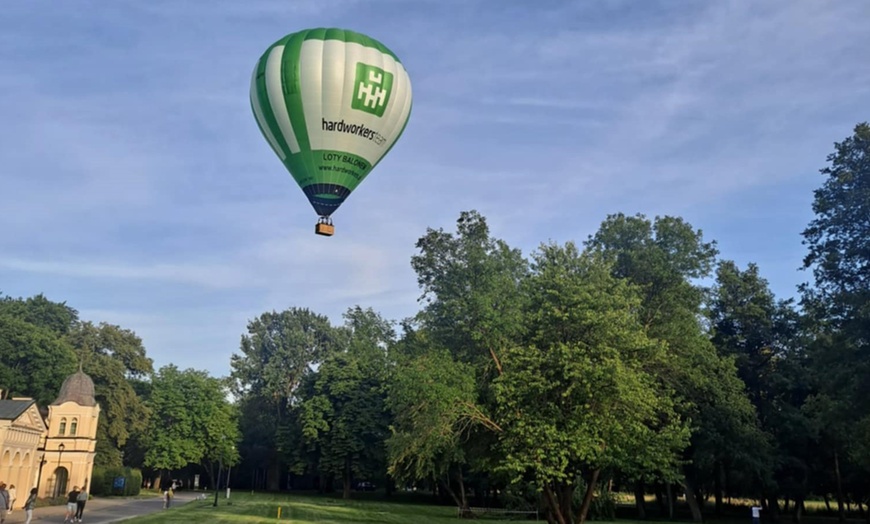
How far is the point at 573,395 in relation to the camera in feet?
82.1

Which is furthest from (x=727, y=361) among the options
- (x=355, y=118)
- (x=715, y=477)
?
(x=355, y=118)

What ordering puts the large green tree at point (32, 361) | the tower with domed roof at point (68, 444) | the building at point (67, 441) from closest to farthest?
the building at point (67, 441), the tower with domed roof at point (68, 444), the large green tree at point (32, 361)

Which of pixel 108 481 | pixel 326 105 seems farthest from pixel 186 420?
pixel 326 105

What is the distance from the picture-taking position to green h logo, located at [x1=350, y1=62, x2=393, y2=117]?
24.9 m

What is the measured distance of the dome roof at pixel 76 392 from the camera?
177 ft

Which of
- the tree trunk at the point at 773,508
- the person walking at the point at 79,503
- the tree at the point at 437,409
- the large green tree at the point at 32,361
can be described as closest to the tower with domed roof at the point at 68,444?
the large green tree at the point at 32,361

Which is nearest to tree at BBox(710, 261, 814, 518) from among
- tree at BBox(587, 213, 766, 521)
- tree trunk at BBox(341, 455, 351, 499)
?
tree at BBox(587, 213, 766, 521)

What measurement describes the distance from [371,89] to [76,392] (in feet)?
142

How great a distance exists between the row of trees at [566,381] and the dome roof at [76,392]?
761 centimetres

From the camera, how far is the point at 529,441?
2361 cm

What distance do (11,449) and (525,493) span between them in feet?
107

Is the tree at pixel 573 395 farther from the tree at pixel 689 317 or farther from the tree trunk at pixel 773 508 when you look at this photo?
the tree trunk at pixel 773 508

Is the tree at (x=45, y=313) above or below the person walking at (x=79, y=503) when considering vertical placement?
above

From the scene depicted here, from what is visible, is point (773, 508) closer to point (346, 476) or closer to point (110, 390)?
point (346, 476)
